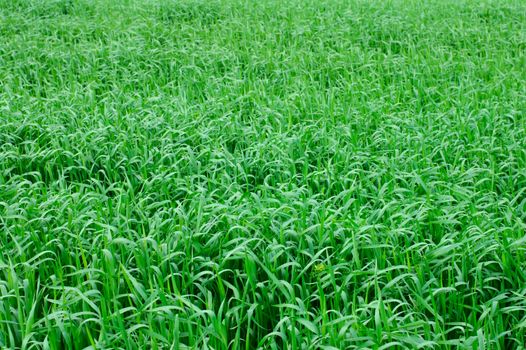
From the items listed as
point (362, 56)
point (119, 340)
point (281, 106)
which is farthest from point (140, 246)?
point (362, 56)

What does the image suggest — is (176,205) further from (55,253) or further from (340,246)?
(340,246)

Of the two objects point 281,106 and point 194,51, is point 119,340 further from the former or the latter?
point 194,51

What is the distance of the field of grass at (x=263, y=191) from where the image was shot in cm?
276

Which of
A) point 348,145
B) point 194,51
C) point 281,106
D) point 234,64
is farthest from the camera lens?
point 194,51

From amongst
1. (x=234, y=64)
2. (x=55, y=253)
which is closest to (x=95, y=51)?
(x=234, y=64)

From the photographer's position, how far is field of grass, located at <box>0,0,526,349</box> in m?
2.76

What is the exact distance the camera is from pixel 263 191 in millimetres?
4047

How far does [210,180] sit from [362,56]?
3.75m

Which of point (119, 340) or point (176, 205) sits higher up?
point (119, 340)

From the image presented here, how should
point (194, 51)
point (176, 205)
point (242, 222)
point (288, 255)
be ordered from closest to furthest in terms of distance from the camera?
point (288, 255) < point (242, 222) < point (176, 205) < point (194, 51)

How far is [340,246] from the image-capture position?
329cm

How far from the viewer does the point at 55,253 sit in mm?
3268

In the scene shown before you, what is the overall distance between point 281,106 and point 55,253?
2834 mm

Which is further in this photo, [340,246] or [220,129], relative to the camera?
[220,129]
